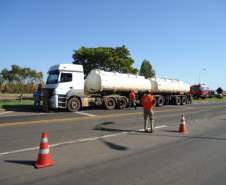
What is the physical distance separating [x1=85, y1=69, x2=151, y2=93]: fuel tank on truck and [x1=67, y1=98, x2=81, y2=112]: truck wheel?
2.68m

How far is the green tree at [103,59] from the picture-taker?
54219 mm

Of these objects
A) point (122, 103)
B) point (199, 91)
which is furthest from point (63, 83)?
point (199, 91)

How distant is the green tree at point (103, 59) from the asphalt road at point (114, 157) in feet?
134

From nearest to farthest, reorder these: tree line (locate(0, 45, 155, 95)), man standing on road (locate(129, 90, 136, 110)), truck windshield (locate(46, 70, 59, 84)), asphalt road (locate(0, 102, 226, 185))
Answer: asphalt road (locate(0, 102, 226, 185)), truck windshield (locate(46, 70, 59, 84)), man standing on road (locate(129, 90, 136, 110)), tree line (locate(0, 45, 155, 95))

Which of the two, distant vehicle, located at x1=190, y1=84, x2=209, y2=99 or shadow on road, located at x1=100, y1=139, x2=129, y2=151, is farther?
distant vehicle, located at x1=190, y1=84, x2=209, y2=99

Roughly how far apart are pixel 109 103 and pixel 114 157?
61.6ft

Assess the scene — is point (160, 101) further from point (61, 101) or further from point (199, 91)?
point (199, 91)

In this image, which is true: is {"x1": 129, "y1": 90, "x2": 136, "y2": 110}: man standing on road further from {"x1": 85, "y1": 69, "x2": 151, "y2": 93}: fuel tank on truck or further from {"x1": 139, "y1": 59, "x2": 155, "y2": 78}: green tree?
{"x1": 139, "y1": 59, "x2": 155, "y2": 78}: green tree

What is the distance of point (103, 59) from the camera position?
180 ft

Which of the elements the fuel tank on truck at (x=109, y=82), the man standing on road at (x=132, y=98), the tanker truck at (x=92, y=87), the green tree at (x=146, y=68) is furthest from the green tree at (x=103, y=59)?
the green tree at (x=146, y=68)

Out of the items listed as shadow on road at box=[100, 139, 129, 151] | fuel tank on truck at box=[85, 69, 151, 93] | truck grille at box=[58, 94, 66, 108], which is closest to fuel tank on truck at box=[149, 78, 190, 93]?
fuel tank on truck at box=[85, 69, 151, 93]

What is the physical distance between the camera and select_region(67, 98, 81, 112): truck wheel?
23.4 metres

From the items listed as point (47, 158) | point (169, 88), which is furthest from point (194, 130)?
point (169, 88)

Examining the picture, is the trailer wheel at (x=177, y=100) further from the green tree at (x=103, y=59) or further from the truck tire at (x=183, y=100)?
the green tree at (x=103, y=59)
